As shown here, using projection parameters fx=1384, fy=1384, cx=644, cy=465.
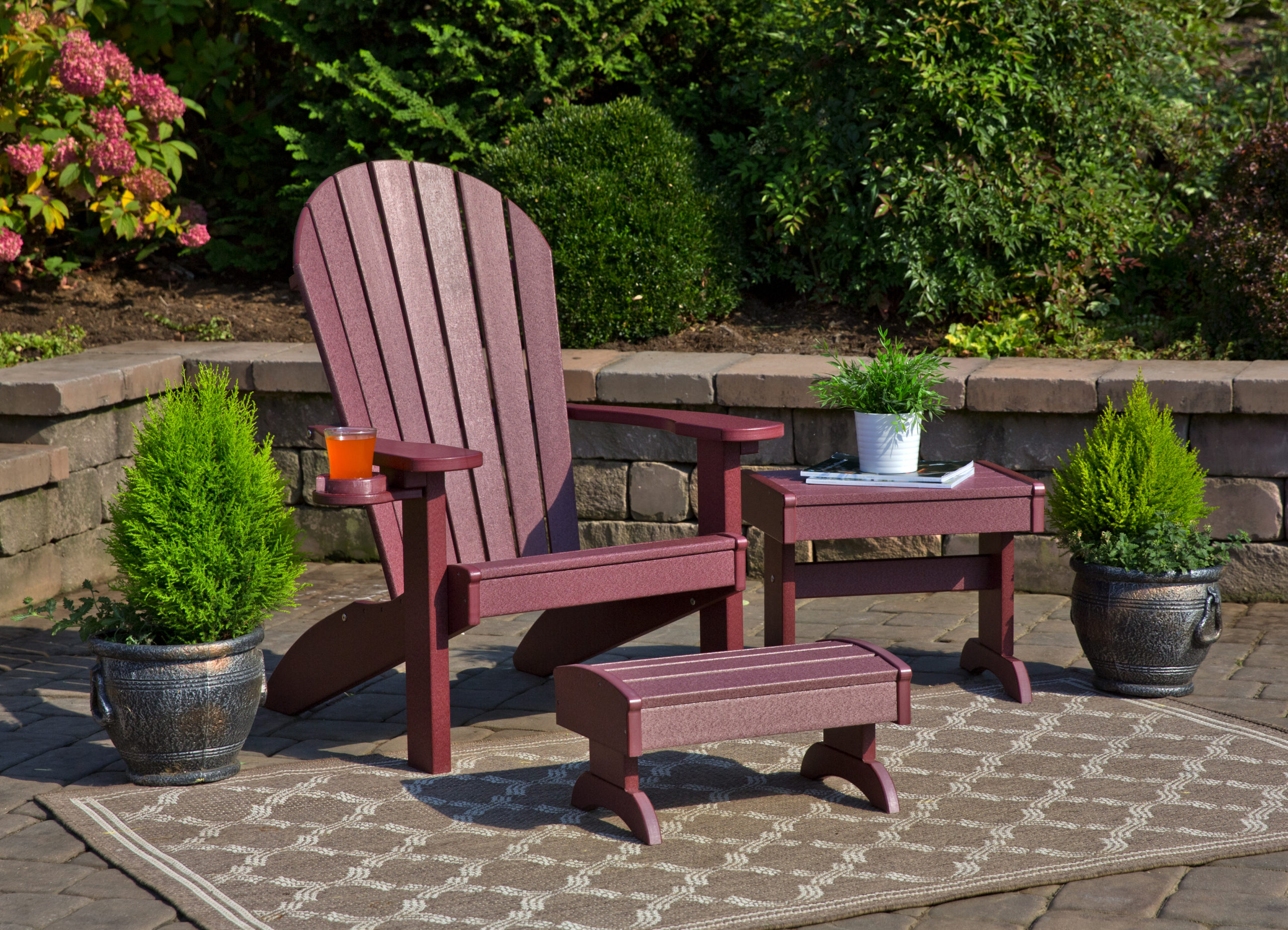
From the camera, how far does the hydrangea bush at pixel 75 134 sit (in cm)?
491

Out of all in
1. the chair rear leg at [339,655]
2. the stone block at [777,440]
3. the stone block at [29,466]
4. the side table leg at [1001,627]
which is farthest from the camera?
the stone block at [777,440]

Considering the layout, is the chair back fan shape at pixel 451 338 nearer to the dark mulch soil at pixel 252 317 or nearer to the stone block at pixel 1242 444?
the dark mulch soil at pixel 252 317

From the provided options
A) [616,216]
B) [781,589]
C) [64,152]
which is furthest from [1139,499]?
[64,152]

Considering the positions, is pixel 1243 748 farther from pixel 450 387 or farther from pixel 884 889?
pixel 450 387

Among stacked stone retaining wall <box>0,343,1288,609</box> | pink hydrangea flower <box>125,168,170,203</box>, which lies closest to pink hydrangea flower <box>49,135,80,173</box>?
pink hydrangea flower <box>125,168,170,203</box>

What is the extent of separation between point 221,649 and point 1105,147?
4.00m

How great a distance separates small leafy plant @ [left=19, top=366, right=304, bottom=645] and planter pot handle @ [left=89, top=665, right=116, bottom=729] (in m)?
0.09

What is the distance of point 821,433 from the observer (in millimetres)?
4434

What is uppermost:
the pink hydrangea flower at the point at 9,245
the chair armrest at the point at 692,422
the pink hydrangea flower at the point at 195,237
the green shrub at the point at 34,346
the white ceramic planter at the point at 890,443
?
the pink hydrangea flower at the point at 195,237

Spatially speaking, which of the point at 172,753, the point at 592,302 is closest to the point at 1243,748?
the point at 172,753

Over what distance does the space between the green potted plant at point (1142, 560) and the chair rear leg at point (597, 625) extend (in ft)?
2.93

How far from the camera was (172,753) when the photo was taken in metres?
2.81

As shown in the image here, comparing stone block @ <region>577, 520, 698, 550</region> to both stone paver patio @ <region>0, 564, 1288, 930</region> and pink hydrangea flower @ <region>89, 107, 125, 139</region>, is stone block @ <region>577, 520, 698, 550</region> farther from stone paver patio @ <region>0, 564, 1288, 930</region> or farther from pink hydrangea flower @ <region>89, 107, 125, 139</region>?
pink hydrangea flower @ <region>89, 107, 125, 139</region>

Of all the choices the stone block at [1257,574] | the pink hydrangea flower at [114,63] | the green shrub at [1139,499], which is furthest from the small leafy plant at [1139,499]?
the pink hydrangea flower at [114,63]
